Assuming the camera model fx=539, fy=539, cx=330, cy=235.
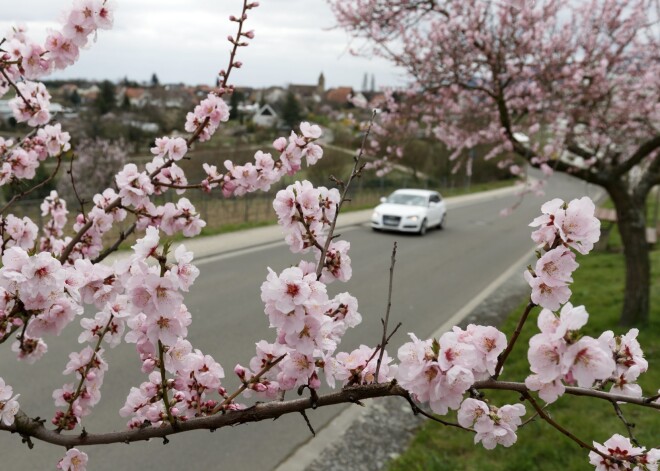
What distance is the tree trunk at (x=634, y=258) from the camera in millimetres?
7488

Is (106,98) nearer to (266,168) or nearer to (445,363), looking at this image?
(266,168)

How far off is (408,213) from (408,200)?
4.01 feet

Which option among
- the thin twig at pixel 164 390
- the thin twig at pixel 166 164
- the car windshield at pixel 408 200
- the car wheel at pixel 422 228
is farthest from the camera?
the car windshield at pixel 408 200

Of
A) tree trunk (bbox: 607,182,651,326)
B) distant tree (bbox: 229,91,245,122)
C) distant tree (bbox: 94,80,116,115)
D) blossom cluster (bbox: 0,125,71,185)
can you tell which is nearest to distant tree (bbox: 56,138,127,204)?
distant tree (bbox: 229,91,245,122)

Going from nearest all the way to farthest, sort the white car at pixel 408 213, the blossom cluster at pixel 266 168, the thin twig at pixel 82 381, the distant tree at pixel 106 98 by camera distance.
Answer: the thin twig at pixel 82 381 < the blossom cluster at pixel 266 168 < the white car at pixel 408 213 < the distant tree at pixel 106 98

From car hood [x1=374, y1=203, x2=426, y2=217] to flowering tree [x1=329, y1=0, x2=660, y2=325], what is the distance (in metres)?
8.47

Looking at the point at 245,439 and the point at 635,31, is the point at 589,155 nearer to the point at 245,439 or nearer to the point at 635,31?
the point at 635,31

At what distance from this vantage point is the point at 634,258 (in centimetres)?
759

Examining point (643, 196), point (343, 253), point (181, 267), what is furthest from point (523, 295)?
point (181, 267)

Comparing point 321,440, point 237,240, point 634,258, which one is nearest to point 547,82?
point 634,258

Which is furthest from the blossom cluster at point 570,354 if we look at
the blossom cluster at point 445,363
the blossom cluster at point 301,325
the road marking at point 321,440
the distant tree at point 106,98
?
the distant tree at point 106,98

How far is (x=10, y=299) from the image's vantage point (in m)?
1.58

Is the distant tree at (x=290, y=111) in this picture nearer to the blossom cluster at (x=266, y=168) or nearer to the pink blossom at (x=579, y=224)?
the blossom cluster at (x=266, y=168)

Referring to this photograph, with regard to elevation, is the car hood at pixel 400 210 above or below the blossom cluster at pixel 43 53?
below
